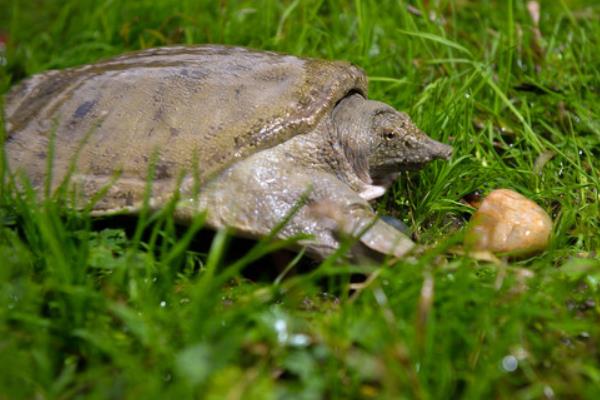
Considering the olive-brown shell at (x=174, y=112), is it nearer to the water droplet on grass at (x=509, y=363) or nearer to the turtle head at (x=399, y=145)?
the turtle head at (x=399, y=145)

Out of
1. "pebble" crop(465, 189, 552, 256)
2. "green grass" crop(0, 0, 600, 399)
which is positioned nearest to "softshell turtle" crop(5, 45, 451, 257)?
"green grass" crop(0, 0, 600, 399)

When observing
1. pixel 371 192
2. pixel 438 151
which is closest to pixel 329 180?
pixel 371 192

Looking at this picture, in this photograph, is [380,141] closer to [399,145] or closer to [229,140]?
[399,145]

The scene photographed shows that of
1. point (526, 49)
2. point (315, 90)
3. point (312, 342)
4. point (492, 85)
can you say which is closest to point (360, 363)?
point (312, 342)

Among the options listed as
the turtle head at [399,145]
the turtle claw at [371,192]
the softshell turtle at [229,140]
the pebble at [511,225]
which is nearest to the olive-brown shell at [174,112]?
the softshell turtle at [229,140]

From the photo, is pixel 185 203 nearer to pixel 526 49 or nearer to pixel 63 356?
pixel 63 356

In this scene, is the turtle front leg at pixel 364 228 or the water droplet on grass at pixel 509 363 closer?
the water droplet on grass at pixel 509 363
